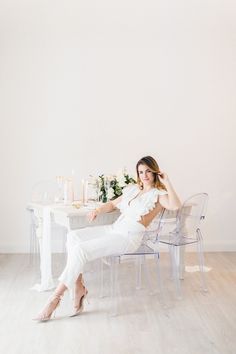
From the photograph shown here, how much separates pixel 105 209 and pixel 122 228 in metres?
0.27

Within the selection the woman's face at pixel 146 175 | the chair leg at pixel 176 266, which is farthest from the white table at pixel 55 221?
the chair leg at pixel 176 266

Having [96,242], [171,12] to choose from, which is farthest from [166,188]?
[171,12]

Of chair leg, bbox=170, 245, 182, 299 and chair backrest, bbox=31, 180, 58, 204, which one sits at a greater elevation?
chair backrest, bbox=31, 180, 58, 204

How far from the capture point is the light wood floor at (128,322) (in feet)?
8.97

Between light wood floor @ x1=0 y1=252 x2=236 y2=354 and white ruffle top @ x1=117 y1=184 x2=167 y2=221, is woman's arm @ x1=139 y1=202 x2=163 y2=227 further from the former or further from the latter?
light wood floor @ x1=0 y1=252 x2=236 y2=354

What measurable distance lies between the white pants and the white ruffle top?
10 centimetres

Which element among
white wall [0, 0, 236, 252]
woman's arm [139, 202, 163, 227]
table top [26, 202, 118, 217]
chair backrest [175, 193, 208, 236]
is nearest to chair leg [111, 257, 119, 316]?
woman's arm [139, 202, 163, 227]

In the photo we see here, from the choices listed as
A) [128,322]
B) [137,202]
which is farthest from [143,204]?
[128,322]

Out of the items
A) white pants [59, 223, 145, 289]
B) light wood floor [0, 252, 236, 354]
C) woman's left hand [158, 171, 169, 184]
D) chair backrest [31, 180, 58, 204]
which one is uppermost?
woman's left hand [158, 171, 169, 184]

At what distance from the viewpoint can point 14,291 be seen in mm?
3809

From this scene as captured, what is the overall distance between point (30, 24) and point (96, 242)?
2.84 meters

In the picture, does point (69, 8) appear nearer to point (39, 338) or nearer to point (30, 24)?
point (30, 24)

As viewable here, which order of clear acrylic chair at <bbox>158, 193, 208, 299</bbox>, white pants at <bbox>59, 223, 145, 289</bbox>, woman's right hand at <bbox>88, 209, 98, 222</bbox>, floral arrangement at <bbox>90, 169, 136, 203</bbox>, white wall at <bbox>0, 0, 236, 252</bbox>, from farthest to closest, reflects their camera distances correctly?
white wall at <bbox>0, 0, 236, 252</bbox> → floral arrangement at <bbox>90, 169, 136, 203</bbox> → clear acrylic chair at <bbox>158, 193, 208, 299</bbox> → woman's right hand at <bbox>88, 209, 98, 222</bbox> → white pants at <bbox>59, 223, 145, 289</bbox>

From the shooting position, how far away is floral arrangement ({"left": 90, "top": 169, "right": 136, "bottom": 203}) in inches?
159
